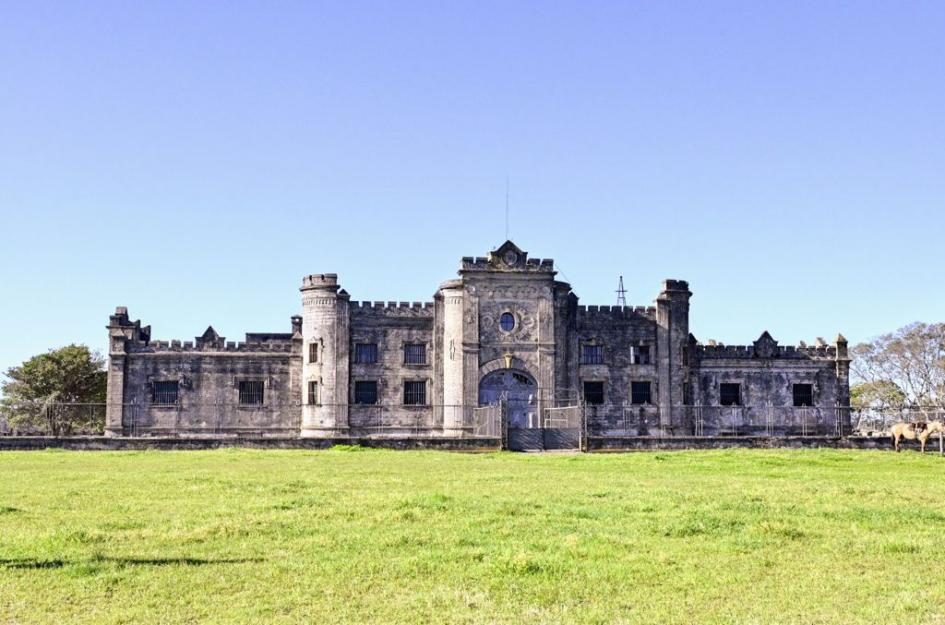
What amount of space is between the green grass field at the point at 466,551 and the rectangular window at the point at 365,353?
1200 inches

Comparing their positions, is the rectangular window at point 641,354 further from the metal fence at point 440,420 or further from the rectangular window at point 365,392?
the rectangular window at point 365,392

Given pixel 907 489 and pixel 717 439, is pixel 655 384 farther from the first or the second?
pixel 907 489

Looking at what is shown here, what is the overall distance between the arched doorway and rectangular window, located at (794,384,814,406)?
14.4m

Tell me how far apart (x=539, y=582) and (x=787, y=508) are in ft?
24.6

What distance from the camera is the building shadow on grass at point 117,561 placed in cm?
1144

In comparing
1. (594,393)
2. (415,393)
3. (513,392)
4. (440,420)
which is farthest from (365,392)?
(594,393)

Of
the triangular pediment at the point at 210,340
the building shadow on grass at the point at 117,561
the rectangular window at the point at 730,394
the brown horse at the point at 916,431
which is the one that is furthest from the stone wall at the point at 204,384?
the building shadow on grass at the point at 117,561

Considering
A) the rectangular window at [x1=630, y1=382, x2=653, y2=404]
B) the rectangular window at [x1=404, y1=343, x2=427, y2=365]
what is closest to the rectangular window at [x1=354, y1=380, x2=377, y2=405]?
the rectangular window at [x1=404, y1=343, x2=427, y2=365]

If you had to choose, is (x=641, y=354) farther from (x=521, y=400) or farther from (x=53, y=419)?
(x=53, y=419)

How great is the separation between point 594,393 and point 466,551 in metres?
41.9

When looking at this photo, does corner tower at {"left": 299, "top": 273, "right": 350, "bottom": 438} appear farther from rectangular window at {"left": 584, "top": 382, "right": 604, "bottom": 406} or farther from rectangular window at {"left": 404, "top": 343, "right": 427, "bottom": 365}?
rectangular window at {"left": 584, "top": 382, "right": 604, "bottom": 406}

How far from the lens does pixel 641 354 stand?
54312 mm

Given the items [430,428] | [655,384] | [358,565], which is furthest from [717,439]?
Answer: [358,565]

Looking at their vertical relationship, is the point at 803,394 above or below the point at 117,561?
above
